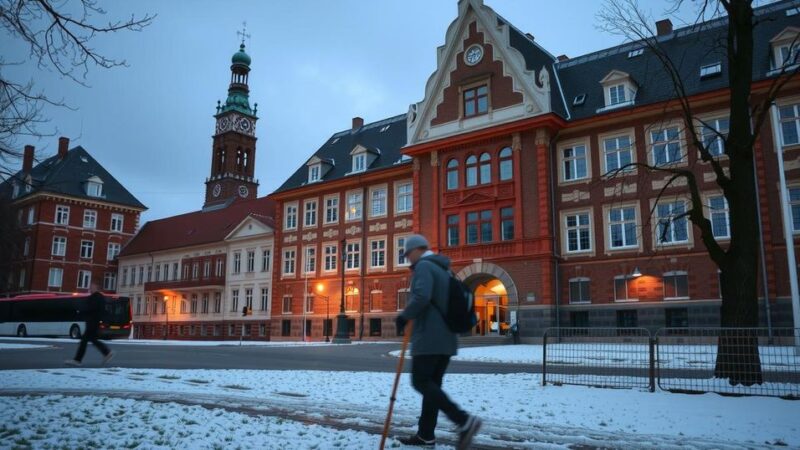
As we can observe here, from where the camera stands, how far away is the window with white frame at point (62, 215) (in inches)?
2461

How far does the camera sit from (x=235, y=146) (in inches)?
3221

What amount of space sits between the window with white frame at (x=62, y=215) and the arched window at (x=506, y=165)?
49.1 metres

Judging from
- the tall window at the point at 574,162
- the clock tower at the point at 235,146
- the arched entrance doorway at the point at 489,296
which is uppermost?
the clock tower at the point at 235,146

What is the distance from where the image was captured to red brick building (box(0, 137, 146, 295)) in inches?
2419

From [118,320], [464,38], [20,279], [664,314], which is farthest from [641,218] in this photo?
[20,279]

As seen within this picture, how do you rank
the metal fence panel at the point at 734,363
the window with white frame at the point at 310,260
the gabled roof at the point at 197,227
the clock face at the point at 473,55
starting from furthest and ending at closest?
the gabled roof at the point at 197,227 → the window with white frame at the point at 310,260 → the clock face at the point at 473,55 → the metal fence panel at the point at 734,363

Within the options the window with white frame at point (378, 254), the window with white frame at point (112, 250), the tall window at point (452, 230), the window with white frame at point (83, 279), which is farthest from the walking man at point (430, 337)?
the window with white frame at point (112, 250)

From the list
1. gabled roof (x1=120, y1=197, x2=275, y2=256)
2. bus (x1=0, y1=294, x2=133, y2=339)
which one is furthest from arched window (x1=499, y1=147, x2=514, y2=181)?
bus (x1=0, y1=294, x2=133, y2=339)

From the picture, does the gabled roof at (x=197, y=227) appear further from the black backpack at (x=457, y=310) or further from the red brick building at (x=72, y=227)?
the black backpack at (x=457, y=310)

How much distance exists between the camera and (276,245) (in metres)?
48.0

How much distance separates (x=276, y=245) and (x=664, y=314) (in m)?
29.2

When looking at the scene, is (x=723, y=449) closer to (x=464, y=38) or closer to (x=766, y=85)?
(x=766, y=85)

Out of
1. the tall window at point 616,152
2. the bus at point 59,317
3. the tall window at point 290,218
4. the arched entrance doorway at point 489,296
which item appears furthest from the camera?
the tall window at point 290,218

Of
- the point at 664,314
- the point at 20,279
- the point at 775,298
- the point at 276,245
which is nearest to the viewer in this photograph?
the point at 775,298
